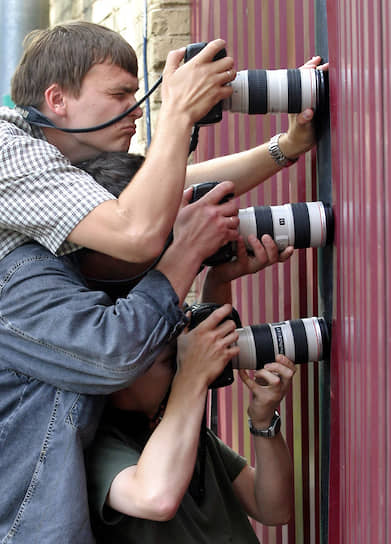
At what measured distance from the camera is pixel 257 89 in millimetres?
1693

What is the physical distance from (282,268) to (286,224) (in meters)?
0.58

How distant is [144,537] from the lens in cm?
168

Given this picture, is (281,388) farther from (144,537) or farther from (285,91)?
(285,91)

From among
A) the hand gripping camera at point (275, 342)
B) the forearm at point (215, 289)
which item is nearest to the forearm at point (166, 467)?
the hand gripping camera at point (275, 342)

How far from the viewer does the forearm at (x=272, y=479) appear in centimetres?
187

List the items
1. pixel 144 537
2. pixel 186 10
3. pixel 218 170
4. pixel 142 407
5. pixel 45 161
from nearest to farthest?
pixel 45 161
pixel 144 537
pixel 142 407
pixel 218 170
pixel 186 10

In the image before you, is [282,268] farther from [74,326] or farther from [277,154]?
[74,326]

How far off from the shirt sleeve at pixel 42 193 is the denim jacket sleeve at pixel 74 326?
74mm

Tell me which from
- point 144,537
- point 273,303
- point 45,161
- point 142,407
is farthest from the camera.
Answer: point 273,303

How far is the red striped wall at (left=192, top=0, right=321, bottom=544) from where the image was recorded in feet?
6.93

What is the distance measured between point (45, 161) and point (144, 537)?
2.50 feet

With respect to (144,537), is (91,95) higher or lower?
higher

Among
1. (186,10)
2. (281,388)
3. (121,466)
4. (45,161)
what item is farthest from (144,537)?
(186,10)

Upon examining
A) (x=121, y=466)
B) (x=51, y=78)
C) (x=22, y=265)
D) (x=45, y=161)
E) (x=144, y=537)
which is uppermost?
(x=51, y=78)
